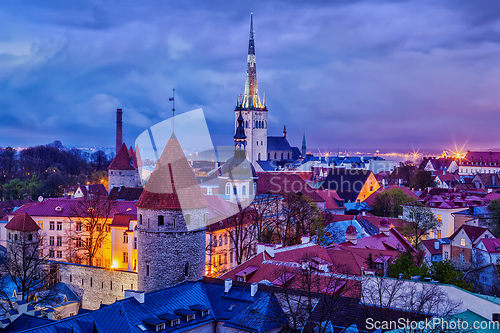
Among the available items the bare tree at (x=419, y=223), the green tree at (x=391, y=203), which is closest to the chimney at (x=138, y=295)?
the bare tree at (x=419, y=223)

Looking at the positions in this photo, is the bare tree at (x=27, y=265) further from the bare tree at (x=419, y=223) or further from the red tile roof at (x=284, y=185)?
the red tile roof at (x=284, y=185)

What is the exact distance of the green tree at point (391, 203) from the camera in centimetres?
5978

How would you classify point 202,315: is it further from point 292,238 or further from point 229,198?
point 229,198

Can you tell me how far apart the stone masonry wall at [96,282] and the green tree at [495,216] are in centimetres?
3342

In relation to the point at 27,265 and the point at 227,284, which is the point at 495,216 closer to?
the point at 227,284

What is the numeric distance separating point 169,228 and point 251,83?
92.6 metres

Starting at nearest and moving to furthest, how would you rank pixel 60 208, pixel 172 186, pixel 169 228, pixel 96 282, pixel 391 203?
pixel 169 228 → pixel 172 186 → pixel 96 282 → pixel 60 208 → pixel 391 203

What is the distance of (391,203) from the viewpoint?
60.1m

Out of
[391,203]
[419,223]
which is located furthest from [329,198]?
[419,223]

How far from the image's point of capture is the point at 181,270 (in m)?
23.2

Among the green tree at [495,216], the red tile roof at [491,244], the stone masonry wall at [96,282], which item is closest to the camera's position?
the stone masonry wall at [96,282]

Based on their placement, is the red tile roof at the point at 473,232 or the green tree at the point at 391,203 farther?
the green tree at the point at 391,203

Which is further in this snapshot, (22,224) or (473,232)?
(473,232)

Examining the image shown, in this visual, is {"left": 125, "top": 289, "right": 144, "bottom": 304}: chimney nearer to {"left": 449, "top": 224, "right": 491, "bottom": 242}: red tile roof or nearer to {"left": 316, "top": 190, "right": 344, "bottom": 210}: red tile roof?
{"left": 449, "top": 224, "right": 491, "bottom": 242}: red tile roof
